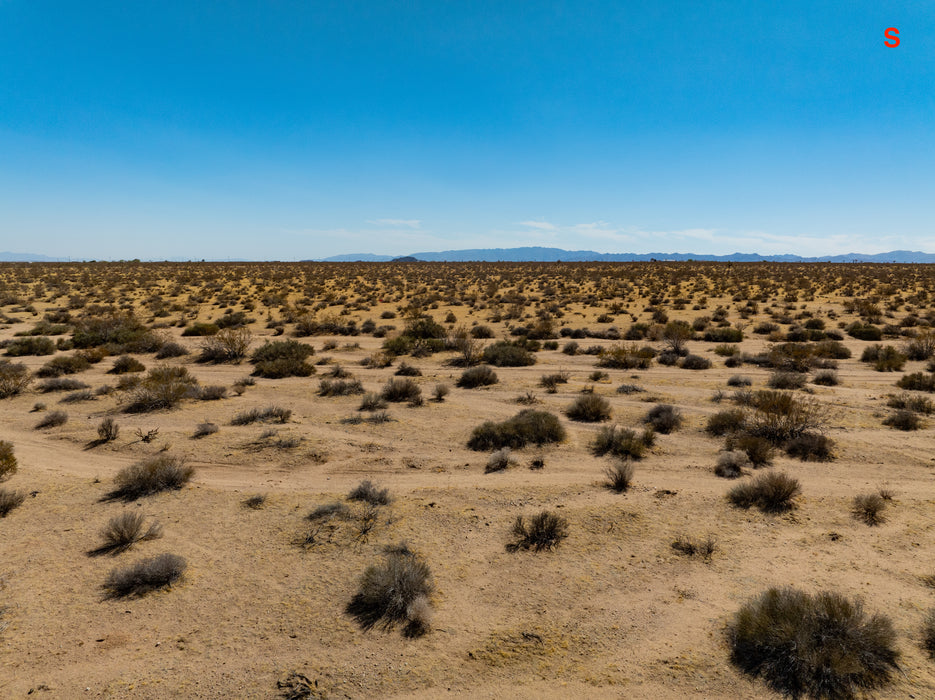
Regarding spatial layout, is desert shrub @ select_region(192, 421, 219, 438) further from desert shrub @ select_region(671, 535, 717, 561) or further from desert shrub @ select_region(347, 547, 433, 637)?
desert shrub @ select_region(671, 535, 717, 561)


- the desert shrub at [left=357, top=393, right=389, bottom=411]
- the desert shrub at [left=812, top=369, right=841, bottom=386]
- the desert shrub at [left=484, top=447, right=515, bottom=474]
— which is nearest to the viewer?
the desert shrub at [left=484, top=447, right=515, bottom=474]

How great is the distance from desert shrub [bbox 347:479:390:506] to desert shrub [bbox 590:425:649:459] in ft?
13.6

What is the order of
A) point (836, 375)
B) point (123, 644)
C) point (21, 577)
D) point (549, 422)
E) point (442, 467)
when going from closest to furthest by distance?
point (123, 644) → point (21, 577) → point (442, 467) → point (549, 422) → point (836, 375)

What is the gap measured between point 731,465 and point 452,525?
16.5 feet

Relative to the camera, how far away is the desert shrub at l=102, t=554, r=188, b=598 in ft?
16.7

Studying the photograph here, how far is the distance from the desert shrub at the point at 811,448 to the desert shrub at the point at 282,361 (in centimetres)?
1295

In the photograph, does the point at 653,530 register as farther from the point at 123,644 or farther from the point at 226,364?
the point at 226,364

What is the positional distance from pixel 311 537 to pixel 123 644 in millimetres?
2133

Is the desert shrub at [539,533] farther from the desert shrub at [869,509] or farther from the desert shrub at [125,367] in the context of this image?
the desert shrub at [125,367]

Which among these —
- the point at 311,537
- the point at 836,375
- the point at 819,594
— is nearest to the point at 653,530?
the point at 819,594

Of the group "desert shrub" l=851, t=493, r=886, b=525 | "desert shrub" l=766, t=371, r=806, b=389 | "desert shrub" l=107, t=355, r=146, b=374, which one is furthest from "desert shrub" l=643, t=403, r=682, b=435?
"desert shrub" l=107, t=355, r=146, b=374

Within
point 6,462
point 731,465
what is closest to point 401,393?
point 6,462

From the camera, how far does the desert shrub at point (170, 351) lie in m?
17.0

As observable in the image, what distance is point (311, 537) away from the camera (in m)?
6.09
